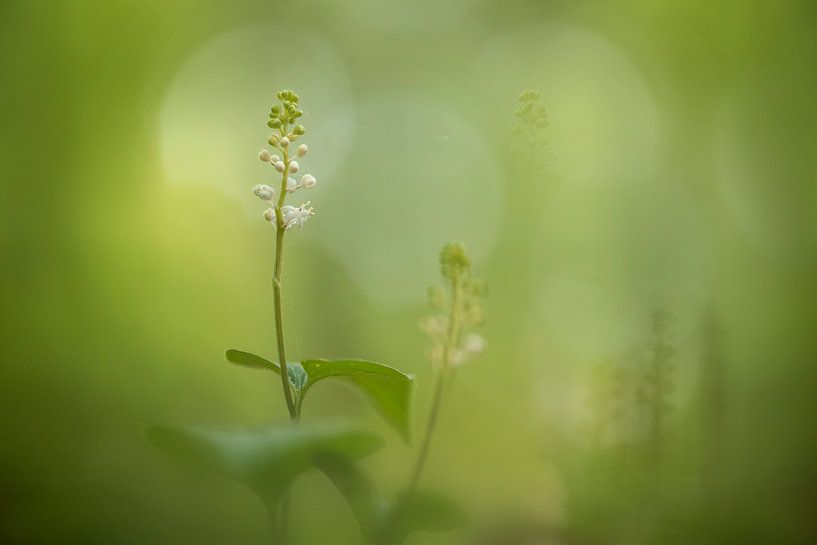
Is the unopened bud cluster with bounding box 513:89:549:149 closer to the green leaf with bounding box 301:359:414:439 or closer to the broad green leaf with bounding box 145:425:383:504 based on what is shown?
the green leaf with bounding box 301:359:414:439

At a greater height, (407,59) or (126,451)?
(407,59)

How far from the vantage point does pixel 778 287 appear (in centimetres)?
355

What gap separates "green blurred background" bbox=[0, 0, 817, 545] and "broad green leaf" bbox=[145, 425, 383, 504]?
1575mm

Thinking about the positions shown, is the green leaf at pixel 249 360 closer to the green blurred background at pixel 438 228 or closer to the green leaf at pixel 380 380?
the green leaf at pixel 380 380

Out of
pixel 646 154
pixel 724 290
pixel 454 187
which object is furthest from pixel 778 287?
pixel 454 187

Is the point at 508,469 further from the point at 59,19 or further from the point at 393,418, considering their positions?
the point at 59,19

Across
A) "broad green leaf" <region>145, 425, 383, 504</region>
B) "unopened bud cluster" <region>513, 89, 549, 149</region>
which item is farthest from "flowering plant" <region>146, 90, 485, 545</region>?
"unopened bud cluster" <region>513, 89, 549, 149</region>

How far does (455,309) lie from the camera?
4.01 feet

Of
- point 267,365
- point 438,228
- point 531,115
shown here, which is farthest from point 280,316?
point 438,228

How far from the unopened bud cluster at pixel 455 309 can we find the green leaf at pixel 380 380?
158mm

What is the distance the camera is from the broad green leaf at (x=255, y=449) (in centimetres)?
63

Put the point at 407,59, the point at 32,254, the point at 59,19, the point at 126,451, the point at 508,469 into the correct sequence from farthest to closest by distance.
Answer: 1. the point at 407,59
2. the point at 59,19
3. the point at 32,254
4. the point at 508,469
5. the point at 126,451

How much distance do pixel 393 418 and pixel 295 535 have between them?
3.42 feet

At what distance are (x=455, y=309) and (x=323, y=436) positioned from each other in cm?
61
